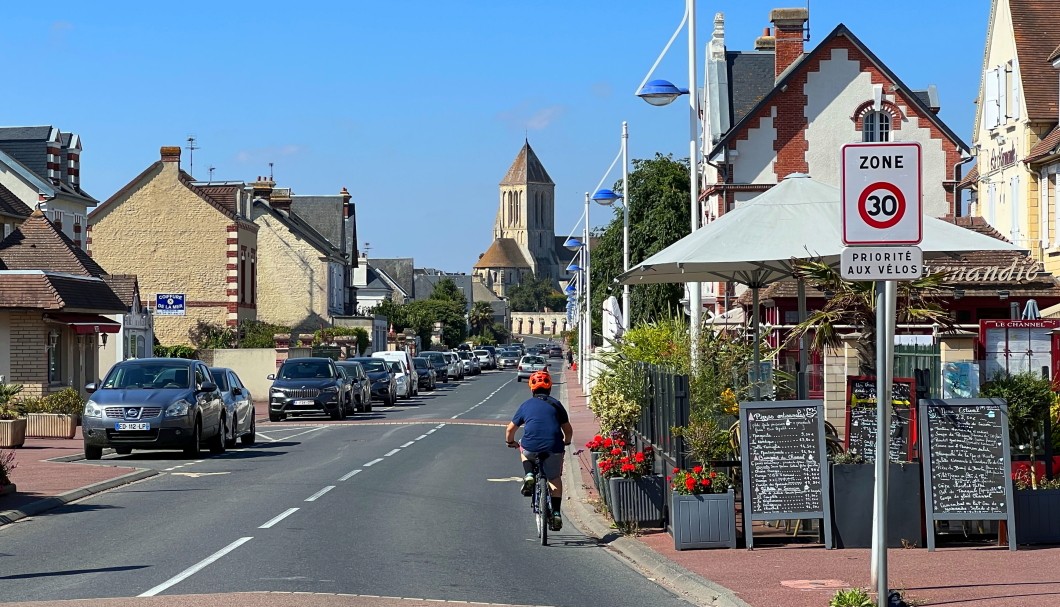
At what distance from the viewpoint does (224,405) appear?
83.8 feet

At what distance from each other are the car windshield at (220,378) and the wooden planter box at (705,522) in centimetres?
1591

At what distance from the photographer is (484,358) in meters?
109

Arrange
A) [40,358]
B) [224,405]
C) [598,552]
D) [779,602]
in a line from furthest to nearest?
[40,358] < [224,405] < [598,552] < [779,602]

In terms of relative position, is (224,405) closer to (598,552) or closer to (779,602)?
(598,552)

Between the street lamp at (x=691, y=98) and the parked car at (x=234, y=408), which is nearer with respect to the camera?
the street lamp at (x=691, y=98)

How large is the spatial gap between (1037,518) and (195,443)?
15346 millimetres

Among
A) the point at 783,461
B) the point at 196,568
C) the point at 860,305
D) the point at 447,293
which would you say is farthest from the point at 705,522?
the point at 447,293

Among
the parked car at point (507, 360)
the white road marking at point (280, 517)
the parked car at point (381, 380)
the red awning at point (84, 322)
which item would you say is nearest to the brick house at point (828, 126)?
the parked car at point (381, 380)

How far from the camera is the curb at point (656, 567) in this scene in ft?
31.9

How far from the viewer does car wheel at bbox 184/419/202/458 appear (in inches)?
919

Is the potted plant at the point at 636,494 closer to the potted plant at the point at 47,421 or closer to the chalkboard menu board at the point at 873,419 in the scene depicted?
the chalkboard menu board at the point at 873,419

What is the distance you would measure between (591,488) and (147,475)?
6.80 metres

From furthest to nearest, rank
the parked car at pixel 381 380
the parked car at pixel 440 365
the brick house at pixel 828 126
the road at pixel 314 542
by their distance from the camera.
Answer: the parked car at pixel 440 365
the parked car at pixel 381 380
the brick house at pixel 828 126
the road at pixel 314 542

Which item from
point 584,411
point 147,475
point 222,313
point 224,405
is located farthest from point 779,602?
point 222,313
